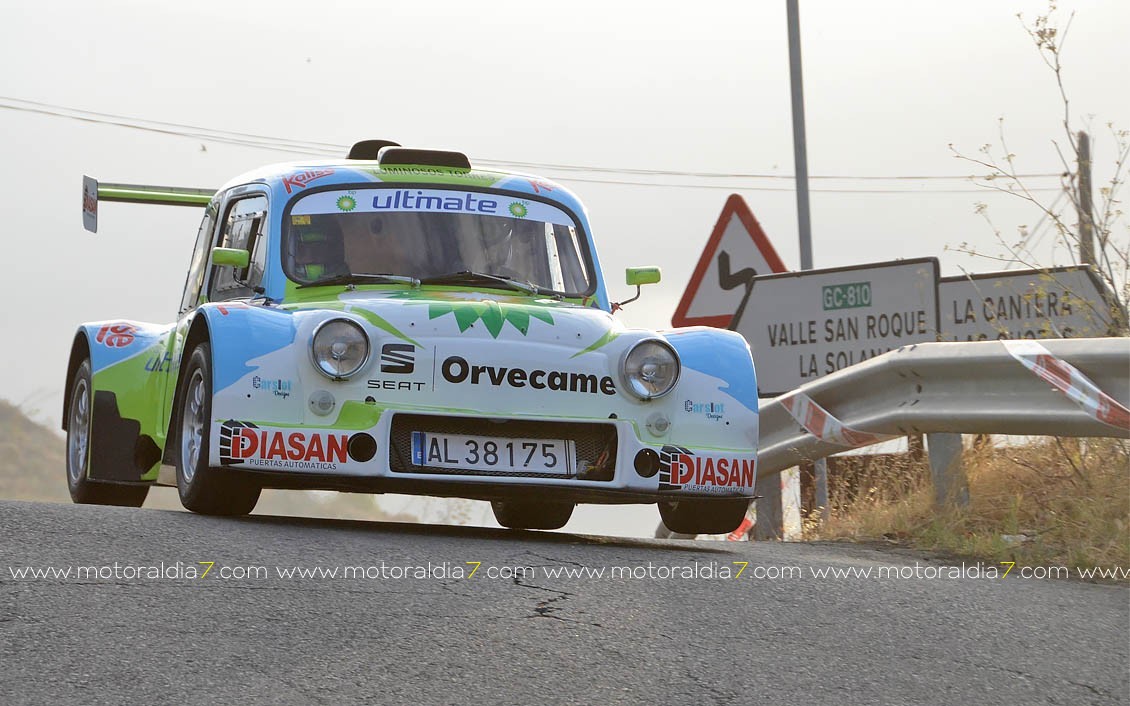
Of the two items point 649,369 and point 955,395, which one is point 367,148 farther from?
point 955,395

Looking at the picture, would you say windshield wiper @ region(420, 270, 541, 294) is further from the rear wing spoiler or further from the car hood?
the rear wing spoiler

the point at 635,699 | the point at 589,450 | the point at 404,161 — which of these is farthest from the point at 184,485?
the point at 635,699

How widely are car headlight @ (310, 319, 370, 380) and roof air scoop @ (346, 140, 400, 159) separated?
106 inches

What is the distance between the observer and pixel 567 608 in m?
5.11

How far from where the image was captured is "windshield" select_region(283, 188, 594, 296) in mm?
7965

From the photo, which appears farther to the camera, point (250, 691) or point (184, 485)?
point (184, 485)

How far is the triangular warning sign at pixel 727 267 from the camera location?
12102 millimetres

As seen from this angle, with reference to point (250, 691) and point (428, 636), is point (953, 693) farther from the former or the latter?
point (250, 691)

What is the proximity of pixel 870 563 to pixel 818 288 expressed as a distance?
179 inches

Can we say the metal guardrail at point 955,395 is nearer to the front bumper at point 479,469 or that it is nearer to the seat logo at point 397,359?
the front bumper at point 479,469

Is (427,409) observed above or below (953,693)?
above

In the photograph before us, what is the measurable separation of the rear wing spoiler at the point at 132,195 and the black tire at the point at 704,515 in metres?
4.74

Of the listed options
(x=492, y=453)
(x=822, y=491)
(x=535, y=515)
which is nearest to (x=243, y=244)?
(x=492, y=453)

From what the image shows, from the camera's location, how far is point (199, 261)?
9352 mm
